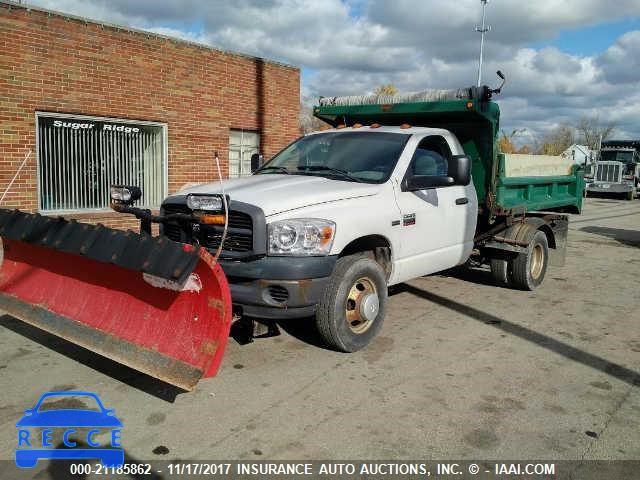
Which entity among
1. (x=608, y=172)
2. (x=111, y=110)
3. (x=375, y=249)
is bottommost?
(x=375, y=249)

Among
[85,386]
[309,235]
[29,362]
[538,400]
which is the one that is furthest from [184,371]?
[538,400]

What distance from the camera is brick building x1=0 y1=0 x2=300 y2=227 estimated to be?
9.12 meters

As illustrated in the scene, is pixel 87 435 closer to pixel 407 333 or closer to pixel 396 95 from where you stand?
pixel 407 333

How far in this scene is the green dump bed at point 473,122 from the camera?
261 inches

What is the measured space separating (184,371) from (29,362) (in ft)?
5.91

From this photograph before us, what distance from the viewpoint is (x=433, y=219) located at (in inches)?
228

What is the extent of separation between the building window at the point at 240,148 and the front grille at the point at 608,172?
26.0 meters

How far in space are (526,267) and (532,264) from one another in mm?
408

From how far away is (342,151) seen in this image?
19.1 ft

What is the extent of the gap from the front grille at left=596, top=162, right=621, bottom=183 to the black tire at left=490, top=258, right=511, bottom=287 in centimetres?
2825

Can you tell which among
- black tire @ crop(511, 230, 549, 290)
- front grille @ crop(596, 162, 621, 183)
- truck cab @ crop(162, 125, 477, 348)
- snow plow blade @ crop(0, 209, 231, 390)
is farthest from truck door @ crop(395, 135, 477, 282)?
front grille @ crop(596, 162, 621, 183)

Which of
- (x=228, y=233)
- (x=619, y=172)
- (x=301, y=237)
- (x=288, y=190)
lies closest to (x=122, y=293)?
(x=228, y=233)

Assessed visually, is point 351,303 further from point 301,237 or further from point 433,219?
point 433,219

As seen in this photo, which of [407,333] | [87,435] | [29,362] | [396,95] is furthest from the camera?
[396,95]
